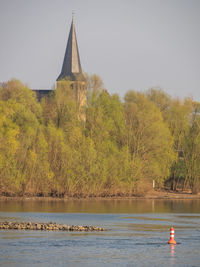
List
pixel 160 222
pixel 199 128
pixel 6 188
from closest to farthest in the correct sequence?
pixel 160 222
pixel 6 188
pixel 199 128

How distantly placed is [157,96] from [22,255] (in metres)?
64.6

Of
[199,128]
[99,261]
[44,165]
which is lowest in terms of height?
[99,261]

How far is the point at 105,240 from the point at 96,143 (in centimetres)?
4534

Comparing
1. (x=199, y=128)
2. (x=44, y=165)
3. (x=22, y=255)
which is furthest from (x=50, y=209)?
(x=199, y=128)

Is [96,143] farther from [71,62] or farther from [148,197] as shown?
[71,62]

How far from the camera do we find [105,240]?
1489 inches

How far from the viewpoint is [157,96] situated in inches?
3718

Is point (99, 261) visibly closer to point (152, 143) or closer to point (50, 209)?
point (50, 209)

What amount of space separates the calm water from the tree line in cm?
1617

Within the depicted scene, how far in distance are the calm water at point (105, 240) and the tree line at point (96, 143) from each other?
16171mm

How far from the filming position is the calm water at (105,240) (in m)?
31.5

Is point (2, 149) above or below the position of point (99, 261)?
above

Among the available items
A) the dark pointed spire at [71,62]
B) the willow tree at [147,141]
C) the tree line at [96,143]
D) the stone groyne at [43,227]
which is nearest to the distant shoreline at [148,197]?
the tree line at [96,143]

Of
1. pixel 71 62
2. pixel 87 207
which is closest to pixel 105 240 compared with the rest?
pixel 87 207
